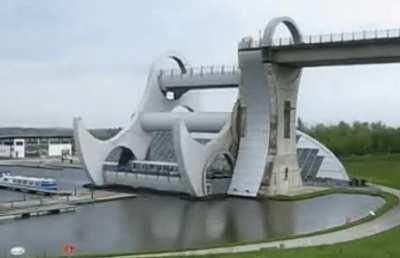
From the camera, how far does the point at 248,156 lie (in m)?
39.9

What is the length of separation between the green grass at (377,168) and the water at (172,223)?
35.7ft

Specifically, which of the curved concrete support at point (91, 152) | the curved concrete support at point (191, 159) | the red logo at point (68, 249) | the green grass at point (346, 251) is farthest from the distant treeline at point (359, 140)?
the red logo at point (68, 249)

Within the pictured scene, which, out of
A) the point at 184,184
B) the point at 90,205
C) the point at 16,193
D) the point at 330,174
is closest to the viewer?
the point at 90,205

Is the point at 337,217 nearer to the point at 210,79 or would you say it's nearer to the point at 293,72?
the point at 293,72

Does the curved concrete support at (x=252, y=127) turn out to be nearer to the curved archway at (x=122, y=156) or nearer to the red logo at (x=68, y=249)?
the curved archway at (x=122, y=156)

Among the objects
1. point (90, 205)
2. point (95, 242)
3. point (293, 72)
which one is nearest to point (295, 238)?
point (95, 242)

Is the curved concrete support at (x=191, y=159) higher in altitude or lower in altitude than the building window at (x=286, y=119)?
lower

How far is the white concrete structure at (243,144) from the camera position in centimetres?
3834

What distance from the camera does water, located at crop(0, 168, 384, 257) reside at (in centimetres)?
2350

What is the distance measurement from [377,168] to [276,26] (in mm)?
26348

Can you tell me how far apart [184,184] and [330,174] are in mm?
12687

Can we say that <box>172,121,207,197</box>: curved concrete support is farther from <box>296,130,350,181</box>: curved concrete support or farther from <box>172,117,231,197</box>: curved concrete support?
<box>296,130,350,181</box>: curved concrete support

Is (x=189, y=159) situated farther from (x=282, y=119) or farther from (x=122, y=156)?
(x=122, y=156)

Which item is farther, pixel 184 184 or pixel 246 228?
pixel 184 184
